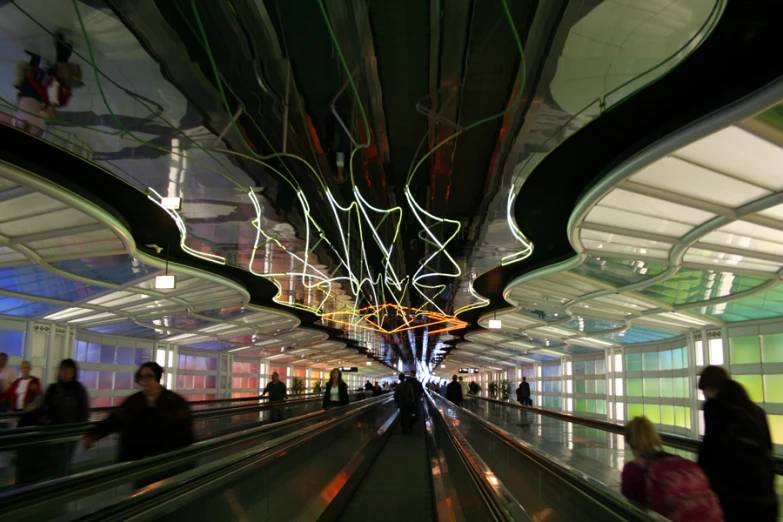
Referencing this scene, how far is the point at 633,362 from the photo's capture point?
1200 inches

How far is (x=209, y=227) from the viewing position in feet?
47.7

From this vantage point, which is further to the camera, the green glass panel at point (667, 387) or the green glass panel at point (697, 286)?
the green glass panel at point (667, 387)

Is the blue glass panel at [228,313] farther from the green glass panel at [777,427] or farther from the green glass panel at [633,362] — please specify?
the green glass panel at [777,427]

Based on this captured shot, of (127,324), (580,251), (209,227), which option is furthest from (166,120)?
(127,324)

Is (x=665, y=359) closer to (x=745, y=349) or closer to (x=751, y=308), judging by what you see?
(x=745, y=349)

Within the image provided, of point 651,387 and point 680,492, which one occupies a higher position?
point 680,492

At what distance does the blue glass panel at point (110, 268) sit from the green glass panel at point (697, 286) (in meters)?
13.8

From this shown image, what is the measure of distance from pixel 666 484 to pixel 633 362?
29.0 meters

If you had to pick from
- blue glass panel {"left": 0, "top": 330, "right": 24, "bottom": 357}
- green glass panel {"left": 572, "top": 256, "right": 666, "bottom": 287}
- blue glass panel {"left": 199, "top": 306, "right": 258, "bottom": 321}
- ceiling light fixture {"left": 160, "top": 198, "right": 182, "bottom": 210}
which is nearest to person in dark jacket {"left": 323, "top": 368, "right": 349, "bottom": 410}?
ceiling light fixture {"left": 160, "top": 198, "right": 182, "bottom": 210}

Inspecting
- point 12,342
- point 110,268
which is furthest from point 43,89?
point 12,342

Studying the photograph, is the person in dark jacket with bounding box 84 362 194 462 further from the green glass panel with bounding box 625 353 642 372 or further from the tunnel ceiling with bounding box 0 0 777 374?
the green glass panel with bounding box 625 353 642 372

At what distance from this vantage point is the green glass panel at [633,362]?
29.9 meters

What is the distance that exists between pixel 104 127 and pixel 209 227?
603 cm

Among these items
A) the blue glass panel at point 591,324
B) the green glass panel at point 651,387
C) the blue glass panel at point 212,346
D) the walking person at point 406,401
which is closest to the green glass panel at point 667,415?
the green glass panel at point 651,387
